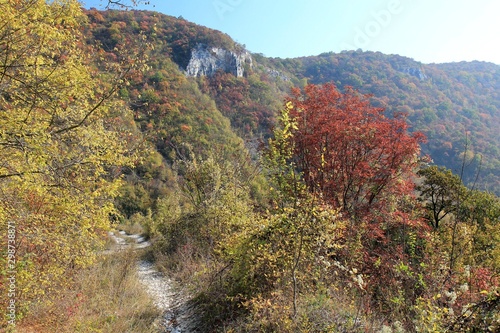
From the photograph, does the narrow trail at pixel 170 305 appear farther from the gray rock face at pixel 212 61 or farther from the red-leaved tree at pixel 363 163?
the gray rock face at pixel 212 61

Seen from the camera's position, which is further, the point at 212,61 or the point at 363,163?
the point at 212,61

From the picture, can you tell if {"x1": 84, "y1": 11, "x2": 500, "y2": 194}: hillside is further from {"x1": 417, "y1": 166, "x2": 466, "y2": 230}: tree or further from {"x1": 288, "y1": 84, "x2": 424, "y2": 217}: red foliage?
{"x1": 288, "y1": 84, "x2": 424, "y2": 217}: red foliage

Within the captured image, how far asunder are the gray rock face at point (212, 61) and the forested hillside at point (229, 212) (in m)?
79.4

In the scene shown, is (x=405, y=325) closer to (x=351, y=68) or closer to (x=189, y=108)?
(x=189, y=108)

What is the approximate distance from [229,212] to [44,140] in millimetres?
6293

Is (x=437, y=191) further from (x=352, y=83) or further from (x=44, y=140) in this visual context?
(x=352, y=83)

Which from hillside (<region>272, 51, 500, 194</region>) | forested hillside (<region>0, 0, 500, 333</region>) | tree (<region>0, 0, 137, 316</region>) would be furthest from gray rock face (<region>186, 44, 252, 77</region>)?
tree (<region>0, 0, 137, 316</region>)

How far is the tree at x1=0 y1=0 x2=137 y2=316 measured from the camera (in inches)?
145

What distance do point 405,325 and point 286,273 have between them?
1.98 meters

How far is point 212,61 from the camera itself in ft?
303

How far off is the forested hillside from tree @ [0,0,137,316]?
4 cm

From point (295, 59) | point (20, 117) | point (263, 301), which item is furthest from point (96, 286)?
point (295, 59)

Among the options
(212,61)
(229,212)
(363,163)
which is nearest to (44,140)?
(229,212)

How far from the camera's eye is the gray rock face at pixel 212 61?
88344 mm
